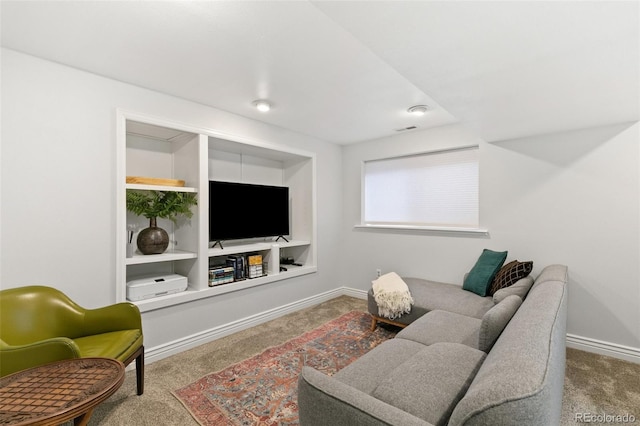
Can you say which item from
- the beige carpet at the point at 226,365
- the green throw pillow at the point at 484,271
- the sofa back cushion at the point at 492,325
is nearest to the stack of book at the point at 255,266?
the beige carpet at the point at 226,365

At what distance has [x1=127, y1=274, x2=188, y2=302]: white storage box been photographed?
2518mm

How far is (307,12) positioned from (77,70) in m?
1.93

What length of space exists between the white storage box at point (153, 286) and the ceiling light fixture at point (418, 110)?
2892mm

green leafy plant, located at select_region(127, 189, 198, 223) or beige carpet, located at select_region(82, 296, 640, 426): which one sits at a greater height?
green leafy plant, located at select_region(127, 189, 198, 223)

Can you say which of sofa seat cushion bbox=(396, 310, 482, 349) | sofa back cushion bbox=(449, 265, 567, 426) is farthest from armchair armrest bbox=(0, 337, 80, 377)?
sofa seat cushion bbox=(396, 310, 482, 349)

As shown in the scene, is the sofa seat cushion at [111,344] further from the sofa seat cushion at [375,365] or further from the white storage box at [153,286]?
the sofa seat cushion at [375,365]

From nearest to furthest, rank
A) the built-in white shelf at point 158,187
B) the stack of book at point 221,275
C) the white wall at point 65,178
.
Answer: the white wall at point 65,178 < the built-in white shelf at point 158,187 < the stack of book at point 221,275

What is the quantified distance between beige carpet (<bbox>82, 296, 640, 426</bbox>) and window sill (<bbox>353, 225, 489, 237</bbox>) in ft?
4.61

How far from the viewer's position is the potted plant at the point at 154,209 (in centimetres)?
263

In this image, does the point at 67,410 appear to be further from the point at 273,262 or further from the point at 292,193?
the point at 292,193

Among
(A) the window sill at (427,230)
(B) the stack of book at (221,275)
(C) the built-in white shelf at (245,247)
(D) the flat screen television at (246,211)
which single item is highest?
(D) the flat screen television at (246,211)

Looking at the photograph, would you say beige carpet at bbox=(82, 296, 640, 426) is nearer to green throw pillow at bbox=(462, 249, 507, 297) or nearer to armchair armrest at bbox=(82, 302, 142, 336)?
armchair armrest at bbox=(82, 302, 142, 336)

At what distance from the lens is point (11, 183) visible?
Answer: 6.52ft

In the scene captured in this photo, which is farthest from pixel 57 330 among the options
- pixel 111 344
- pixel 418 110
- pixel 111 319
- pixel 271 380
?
pixel 418 110
